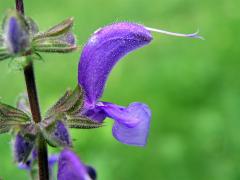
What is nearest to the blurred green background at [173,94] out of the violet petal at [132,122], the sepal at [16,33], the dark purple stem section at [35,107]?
the dark purple stem section at [35,107]

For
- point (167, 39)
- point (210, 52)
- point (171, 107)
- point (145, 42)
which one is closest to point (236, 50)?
point (210, 52)

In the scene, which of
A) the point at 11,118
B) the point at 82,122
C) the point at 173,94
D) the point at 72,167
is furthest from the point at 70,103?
the point at 173,94

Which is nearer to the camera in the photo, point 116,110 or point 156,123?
point 116,110

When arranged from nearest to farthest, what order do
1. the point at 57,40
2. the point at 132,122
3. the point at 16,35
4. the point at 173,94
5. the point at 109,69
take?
the point at 16,35
the point at 57,40
the point at 132,122
the point at 109,69
the point at 173,94

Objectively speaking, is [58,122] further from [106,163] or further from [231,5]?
[231,5]

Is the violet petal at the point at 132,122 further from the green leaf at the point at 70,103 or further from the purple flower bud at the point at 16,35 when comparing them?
the purple flower bud at the point at 16,35

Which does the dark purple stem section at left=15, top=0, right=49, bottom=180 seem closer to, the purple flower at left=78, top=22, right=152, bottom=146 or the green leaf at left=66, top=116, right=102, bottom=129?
the green leaf at left=66, top=116, right=102, bottom=129

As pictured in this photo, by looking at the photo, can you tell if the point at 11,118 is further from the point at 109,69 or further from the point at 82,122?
the point at 109,69
